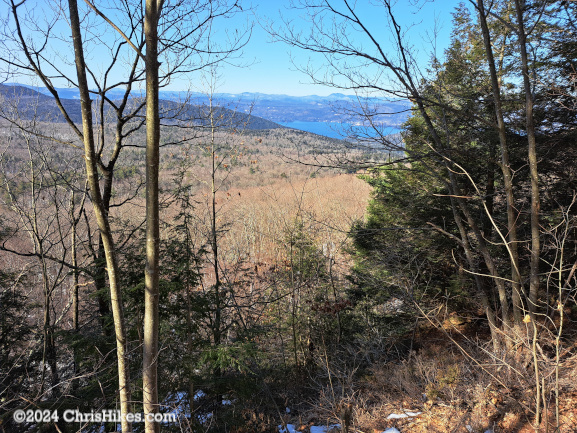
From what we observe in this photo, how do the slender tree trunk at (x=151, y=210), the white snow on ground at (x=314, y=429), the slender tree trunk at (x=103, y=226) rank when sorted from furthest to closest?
the white snow on ground at (x=314, y=429) < the slender tree trunk at (x=103, y=226) < the slender tree trunk at (x=151, y=210)

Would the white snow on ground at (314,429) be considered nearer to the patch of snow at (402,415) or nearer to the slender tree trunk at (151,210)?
the patch of snow at (402,415)

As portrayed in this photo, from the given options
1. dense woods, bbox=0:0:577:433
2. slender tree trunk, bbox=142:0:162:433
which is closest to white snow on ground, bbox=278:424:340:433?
dense woods, bbox=0:0:577:433

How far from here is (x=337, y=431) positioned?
455cm

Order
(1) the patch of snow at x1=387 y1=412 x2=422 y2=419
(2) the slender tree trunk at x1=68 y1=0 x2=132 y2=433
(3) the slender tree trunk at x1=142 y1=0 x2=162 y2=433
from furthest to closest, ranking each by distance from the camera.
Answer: (1) the patch of snow at x1=387 y1=412 x2=422 y2=419
(2) the slender tree trunk at x1=68 y1=0 x2=132 y2=433
(3) the slender tree trunk at x1=142 y1=0 x2=162 y2=433

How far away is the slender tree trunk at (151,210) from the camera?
7.72ft

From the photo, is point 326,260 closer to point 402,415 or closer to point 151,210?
point 402,415

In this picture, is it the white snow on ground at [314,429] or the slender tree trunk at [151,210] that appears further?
the white snow on ground at [314,429]

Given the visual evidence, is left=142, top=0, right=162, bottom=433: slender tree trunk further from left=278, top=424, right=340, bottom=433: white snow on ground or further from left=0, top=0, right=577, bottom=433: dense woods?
left=278, top=424, right=340, bottom=433: white snow on ground

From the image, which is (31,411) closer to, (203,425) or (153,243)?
(203,425)

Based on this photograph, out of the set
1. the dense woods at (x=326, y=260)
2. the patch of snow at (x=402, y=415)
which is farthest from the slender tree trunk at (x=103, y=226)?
the patch of snow at (x=402, y=415)

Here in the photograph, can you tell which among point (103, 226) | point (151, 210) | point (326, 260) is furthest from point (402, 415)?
point (326, 260)

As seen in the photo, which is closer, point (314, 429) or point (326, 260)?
point (314, 429)

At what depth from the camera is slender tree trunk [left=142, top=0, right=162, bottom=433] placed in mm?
2352

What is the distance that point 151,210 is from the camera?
8.43 ft
